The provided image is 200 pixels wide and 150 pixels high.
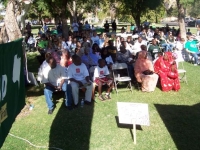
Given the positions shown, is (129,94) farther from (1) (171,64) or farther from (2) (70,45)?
(2) (70,45)

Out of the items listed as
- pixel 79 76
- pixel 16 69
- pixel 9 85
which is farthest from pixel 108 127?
pixel 9 85

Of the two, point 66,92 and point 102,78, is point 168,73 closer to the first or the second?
point 102,78

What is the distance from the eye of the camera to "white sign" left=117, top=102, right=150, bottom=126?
4.86 m

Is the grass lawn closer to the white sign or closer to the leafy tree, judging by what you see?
the white sign

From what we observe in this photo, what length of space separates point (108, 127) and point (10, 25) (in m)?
3.51

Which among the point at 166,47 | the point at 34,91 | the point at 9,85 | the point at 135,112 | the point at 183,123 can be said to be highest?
the point at 9,85

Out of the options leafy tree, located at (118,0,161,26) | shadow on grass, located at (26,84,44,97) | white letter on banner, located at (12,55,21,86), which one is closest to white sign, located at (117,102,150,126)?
white letter on banner, located at (12,55,21,86)

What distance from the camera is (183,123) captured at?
223 inches

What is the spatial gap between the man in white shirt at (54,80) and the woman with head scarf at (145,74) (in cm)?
255

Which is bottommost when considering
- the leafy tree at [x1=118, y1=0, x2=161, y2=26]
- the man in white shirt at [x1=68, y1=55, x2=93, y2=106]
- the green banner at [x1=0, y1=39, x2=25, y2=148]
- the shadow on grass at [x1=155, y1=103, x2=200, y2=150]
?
the shadow on grass at [x1=155, y1=103, x2=200, y2=150]

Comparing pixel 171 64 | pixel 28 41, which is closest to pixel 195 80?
pixel 171 64

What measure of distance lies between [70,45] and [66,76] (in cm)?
677

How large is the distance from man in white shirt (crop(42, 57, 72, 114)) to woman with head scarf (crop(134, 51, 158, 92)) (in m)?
2.55

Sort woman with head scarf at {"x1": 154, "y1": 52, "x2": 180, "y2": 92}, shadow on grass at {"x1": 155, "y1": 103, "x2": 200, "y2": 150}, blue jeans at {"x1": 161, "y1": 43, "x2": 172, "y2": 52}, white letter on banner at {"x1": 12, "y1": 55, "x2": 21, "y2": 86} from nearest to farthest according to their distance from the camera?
white letter on banner at {"x1": 12, "y1": 55, "x2": 21, "y2": 86}
shadow on grass at {"x1": 155, "y1": 103, "x2": 200, "y2": 150}
woman with head scarf at {"x1": 154, "y1": 52, "x2": 180, "y2": 92}
blue jeans at {"x1": 161, "y1": 43, "x2": 172, "y2": 52}
